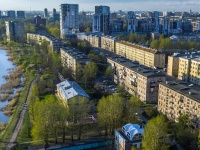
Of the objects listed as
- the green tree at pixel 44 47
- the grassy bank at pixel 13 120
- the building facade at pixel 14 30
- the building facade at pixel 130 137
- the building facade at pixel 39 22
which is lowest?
the grassy bank at pixel 13 120

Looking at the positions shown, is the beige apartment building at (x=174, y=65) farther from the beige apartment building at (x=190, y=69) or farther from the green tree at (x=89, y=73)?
the green tree at (x=89, y=73)

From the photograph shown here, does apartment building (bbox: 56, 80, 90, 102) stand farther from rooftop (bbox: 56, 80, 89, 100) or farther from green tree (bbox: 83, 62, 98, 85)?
green tree (bbox: 83, 62, 98, 85)

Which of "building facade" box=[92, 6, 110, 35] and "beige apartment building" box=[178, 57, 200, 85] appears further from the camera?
"building facade" box=[92, 6, 110, 35]

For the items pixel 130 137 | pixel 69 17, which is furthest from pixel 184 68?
pixel 69 17

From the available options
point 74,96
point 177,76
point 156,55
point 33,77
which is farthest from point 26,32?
point 74,96

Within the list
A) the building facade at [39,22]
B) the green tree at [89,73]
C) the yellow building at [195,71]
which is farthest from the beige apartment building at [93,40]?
the building facade at [39,22]

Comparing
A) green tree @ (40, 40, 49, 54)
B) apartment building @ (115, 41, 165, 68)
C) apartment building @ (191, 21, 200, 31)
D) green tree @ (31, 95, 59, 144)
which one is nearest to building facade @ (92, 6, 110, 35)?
apartment building @ (115, 41, 165, 68)
